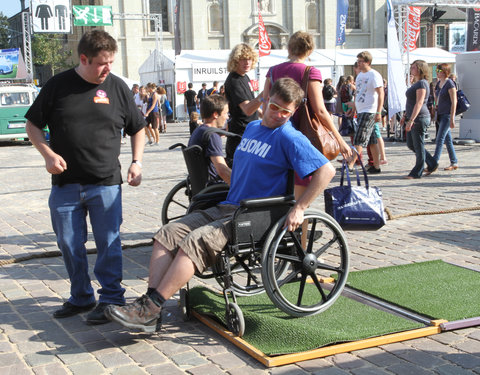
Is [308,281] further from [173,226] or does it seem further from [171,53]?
[171,53]

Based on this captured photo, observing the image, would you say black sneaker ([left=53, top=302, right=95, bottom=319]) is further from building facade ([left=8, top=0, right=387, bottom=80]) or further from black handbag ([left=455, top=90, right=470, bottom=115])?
building facade ([left=8, top=0, right=387, bottom=80])

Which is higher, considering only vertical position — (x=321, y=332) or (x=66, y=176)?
(x=66, y=176)

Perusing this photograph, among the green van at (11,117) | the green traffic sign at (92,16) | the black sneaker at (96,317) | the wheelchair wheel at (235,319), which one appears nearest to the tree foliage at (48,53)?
the green traffic sign at (92,16)

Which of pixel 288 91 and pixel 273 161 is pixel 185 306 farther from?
pixel 288 91

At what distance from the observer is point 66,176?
4.33 metres

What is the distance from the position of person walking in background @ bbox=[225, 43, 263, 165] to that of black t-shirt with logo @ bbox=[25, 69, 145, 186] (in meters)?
1.90

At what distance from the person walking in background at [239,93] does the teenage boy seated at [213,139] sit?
669 mm

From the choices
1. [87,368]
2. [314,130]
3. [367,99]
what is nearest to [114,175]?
[87,368]

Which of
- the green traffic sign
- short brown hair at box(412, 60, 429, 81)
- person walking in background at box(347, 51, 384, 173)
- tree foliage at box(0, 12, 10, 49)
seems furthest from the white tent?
tree foliage at box(0, 12, 10, 49)

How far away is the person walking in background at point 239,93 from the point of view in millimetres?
6168

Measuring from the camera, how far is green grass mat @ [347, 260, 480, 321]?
433cm

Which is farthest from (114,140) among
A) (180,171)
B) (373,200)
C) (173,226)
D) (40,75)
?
(40,75)

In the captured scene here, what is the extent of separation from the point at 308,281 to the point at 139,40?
144 ft

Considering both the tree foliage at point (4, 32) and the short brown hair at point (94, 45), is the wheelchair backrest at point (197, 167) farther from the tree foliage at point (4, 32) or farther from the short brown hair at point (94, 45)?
the tree foliage at point (4, 32)
